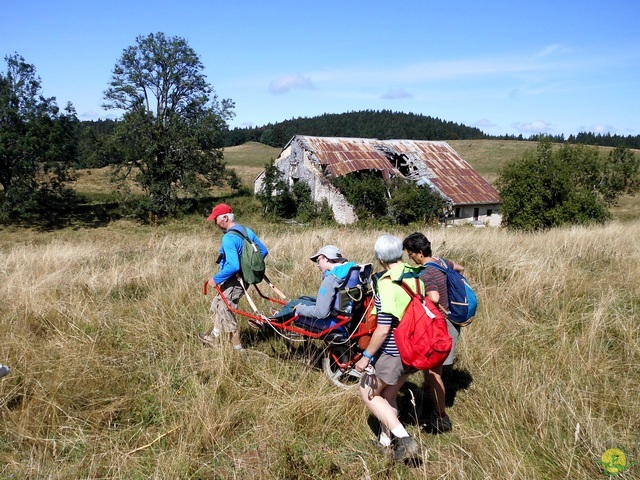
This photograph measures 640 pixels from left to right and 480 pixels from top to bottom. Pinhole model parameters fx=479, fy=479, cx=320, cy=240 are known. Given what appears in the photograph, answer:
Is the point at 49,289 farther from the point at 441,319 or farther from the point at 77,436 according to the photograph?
the point at 441,319

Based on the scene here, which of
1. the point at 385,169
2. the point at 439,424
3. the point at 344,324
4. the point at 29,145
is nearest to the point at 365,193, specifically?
the point at 385,169

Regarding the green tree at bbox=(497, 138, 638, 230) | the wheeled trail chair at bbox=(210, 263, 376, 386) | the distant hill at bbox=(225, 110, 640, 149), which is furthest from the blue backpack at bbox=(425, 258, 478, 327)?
the distant hill at bbox=(225, 110, 640, 149)

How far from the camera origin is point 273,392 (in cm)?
388

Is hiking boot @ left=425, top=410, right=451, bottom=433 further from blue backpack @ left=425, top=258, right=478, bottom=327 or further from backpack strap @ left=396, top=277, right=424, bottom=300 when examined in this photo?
backpack strap @ left=396, top=277, right=424, bottom=300

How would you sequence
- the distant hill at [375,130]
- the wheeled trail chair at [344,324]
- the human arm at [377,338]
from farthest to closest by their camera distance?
the distant hill at [375,130]
the wheeled trail chair at [344,324]
the human arm at [377,338]

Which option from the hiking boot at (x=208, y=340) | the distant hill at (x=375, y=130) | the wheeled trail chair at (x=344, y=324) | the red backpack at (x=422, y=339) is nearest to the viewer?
the red backpack at (x=422, y=339)

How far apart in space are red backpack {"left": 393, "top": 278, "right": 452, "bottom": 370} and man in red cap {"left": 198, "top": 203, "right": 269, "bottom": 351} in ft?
6.91

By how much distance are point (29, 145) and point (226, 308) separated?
28988 millimetres

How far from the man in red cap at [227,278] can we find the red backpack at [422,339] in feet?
6.91

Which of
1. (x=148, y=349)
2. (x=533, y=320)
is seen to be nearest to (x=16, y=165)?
(x=148, y=349)

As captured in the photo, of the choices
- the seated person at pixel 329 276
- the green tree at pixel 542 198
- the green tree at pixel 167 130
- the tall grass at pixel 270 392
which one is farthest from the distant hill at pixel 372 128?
the seated person at pixel 329 276

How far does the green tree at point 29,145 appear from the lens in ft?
92.3

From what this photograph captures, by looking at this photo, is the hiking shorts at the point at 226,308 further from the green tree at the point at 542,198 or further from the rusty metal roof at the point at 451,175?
the rusty metal roof at the point at 451,175

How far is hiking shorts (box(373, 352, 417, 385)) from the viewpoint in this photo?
10.1 feet
